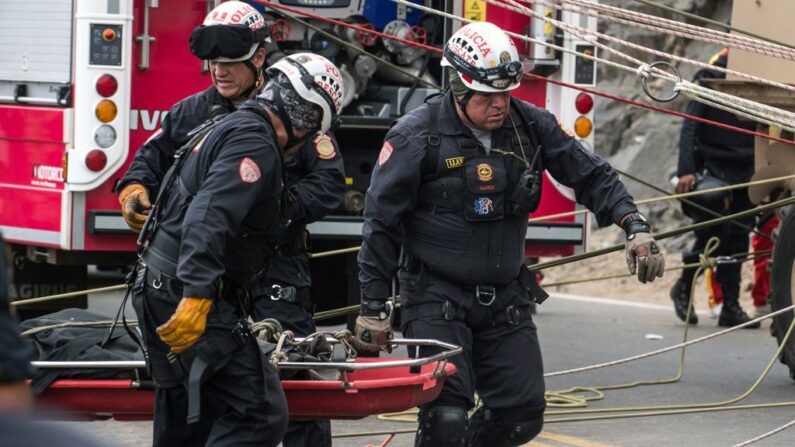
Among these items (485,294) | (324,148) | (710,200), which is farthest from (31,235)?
(710,200)

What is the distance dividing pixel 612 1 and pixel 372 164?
856 centimetres

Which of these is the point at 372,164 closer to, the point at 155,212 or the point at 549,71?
the point at 549,71

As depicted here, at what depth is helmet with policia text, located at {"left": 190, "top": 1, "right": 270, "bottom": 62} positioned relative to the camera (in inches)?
253

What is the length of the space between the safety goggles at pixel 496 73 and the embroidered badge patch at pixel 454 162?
29 cm

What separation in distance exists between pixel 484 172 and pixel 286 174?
2.70 feet

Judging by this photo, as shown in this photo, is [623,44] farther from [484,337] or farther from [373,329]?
[373,329]

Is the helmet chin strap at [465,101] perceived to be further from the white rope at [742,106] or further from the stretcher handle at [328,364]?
the white rope at [742,106]

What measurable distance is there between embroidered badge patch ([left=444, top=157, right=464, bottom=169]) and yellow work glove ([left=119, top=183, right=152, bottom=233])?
1.32 meters

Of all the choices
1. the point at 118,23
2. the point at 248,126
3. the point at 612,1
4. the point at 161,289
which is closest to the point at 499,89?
the point at 248,126

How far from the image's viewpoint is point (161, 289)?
511cm

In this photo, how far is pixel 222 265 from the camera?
16.0 ft

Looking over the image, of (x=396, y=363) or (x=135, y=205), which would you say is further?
(x=135, y=205)

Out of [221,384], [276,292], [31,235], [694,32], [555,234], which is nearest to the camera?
[221,384]

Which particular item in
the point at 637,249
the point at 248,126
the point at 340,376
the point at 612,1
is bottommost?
the point at 340,376
